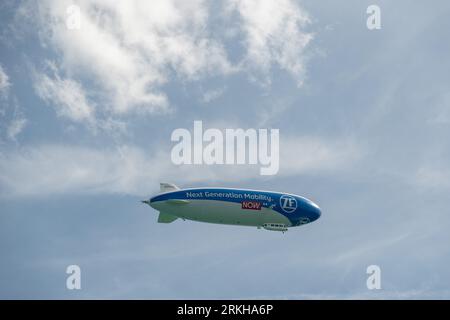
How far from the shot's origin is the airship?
467ft

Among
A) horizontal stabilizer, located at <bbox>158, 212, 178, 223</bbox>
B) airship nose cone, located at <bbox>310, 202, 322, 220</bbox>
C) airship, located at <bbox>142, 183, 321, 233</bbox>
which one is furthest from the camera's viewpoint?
airship nose cone, located at <bbox>310, 202, 322, 220</bbox>

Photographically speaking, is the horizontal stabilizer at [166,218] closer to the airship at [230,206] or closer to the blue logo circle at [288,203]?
the airship at [230,206]

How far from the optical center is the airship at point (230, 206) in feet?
467

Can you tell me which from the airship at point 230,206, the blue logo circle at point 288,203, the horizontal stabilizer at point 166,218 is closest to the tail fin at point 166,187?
the airship at point 230,206

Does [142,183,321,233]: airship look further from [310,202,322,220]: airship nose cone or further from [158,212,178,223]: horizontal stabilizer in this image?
[310,202,322,220]: airship nose cone

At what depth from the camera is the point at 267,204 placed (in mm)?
145500

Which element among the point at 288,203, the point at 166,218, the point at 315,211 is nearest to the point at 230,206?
the point at 288,203

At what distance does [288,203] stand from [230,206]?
47.3 ft

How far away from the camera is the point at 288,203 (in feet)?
485

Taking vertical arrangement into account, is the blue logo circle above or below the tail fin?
below

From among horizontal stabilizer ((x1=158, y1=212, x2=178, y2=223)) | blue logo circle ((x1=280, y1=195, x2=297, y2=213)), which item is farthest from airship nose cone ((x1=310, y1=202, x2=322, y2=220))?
horizontal stabilizer ((x1=158, y1=212, x2=178, y2=223))

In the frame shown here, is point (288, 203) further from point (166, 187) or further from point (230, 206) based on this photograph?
point (166, 187)
